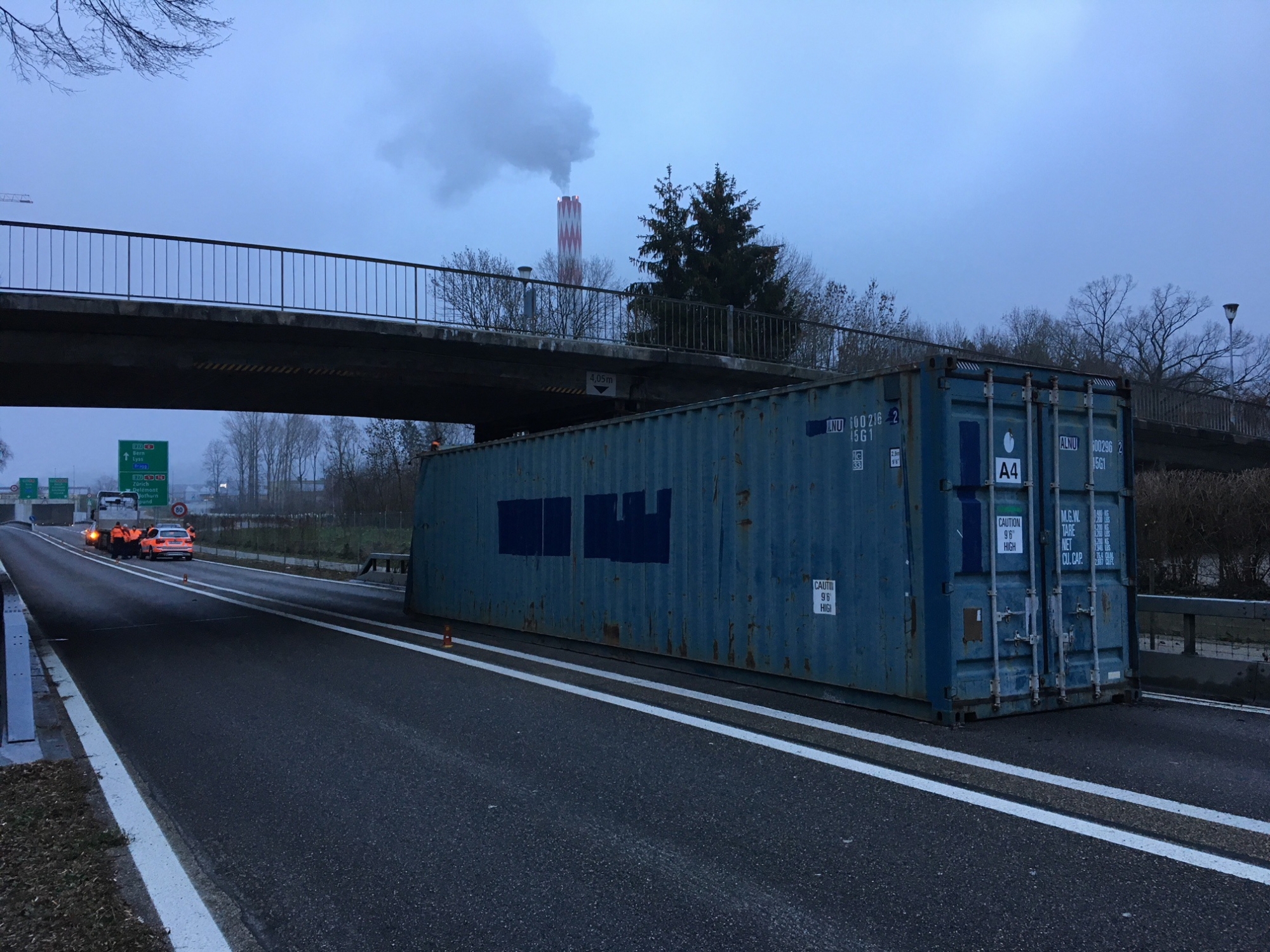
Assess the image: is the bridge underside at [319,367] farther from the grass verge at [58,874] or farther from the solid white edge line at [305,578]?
the grass verge at [58,874]

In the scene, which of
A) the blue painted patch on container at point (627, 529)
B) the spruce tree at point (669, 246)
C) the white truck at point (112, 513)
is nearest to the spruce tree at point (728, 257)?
the spruce tree at point (669, 246)

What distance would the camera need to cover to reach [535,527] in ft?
45.6

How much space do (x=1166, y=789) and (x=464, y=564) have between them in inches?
461

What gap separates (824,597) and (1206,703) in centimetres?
369

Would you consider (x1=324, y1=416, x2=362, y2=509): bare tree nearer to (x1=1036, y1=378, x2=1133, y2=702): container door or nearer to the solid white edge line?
the solid white edge line

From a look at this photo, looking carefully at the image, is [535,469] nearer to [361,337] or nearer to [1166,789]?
[361,337]

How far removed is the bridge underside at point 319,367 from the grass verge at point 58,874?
10011mm

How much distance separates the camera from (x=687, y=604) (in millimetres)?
10938

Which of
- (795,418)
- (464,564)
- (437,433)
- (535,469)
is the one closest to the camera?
(795,418)

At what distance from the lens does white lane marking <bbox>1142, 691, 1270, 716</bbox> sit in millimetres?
8623

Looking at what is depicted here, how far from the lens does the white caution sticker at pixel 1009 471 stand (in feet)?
27.5

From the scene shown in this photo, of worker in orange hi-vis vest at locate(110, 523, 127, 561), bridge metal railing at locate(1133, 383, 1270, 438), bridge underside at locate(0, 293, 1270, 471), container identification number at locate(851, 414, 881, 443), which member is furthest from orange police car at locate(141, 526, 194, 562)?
container identification number at locate(851, 414, 881, 443)

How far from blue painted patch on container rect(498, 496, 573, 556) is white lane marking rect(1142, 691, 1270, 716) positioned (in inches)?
278

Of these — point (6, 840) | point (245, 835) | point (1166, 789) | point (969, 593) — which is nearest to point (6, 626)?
point (6, 840)
